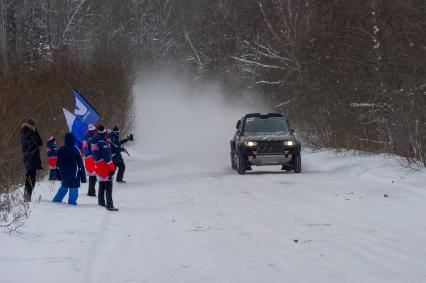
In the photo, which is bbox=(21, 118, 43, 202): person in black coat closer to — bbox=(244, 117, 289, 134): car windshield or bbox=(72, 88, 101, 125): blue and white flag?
bbox=(72, 88, 101, 125): blue and white flag

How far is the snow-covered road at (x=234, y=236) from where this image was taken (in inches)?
327

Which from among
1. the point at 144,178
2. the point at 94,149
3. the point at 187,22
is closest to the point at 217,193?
the point at 94,149

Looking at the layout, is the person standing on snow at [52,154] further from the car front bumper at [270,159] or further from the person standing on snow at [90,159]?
the car front bumper at [270,159]

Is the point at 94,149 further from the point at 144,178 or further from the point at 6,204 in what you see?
the point at 144,178

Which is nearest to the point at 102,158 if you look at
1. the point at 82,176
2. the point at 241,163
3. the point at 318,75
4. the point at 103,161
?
the point at 103,161

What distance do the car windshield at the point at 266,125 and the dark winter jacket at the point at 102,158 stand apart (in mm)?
10325

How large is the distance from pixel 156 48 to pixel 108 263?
98497mm

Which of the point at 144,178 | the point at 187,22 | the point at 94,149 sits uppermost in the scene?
the point at 187,22

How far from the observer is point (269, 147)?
23.3 m

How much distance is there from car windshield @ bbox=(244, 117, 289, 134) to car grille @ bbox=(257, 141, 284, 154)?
1.29 metres

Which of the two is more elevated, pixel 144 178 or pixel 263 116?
pixel 263 116

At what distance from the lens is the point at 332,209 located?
14008 mm

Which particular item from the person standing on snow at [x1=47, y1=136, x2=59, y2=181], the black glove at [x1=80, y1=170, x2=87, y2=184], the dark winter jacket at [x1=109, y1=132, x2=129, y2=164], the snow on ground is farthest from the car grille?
the black glove at [x1=80, y1=170, x2=87, y2=184]

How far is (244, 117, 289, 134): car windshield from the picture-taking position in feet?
81.6
